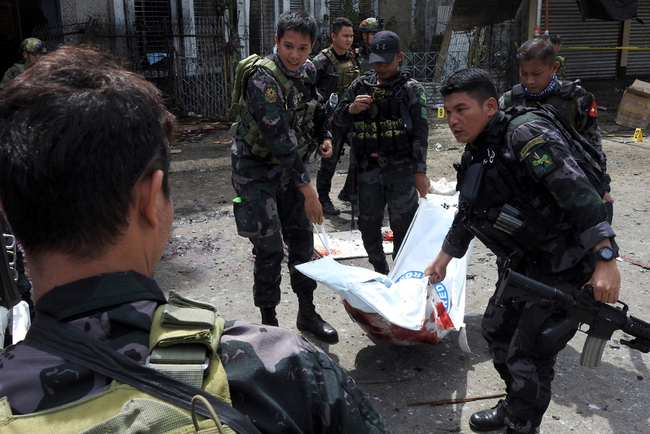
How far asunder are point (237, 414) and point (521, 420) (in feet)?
6.69

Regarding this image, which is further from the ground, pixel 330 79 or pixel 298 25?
Result: pixel 298 25

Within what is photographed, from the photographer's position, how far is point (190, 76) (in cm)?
1070

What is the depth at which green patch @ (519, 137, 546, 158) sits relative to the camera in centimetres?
226

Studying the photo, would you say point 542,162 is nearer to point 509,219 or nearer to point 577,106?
point 509,219

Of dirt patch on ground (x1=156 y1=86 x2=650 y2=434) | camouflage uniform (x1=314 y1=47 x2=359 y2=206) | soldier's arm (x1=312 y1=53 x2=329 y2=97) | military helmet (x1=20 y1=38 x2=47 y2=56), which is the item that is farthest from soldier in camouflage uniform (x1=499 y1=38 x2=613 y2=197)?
military helmet (x1=20 y1=38 x2=47 y2=56)

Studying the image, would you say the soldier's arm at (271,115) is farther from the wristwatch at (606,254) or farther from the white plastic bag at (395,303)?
the wristwatch at (606,254)

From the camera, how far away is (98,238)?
2.71ft

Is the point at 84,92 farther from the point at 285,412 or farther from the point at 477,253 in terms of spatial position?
the point at 477,253

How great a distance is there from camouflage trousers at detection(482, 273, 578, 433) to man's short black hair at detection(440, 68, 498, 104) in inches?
34.2

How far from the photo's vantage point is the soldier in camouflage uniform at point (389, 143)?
4055mm

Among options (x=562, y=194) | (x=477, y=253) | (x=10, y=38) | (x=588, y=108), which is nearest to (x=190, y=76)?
(x=10, y=38)

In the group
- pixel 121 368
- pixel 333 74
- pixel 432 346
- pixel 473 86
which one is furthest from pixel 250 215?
pixel 333 74

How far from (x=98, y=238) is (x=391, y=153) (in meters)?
3.43

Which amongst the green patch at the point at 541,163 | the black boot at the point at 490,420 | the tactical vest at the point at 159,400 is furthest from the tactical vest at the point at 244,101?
the tactical vest at the point at 159,400
